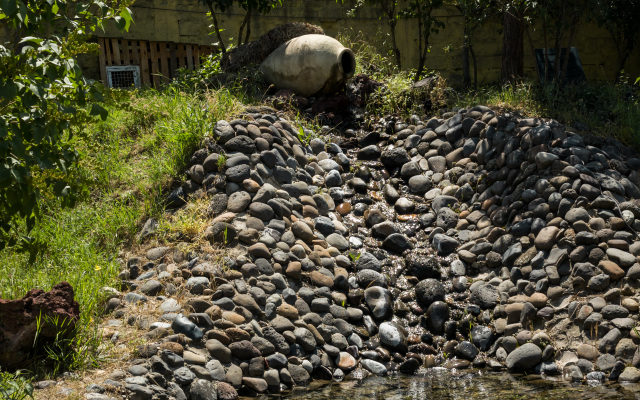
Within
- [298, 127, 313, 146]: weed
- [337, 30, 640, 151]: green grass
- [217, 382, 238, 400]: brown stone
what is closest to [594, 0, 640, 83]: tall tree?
[337, 30, 640, 151]: green grass

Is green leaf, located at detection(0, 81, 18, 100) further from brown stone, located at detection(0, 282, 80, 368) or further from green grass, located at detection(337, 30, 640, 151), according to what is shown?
green grass, located at detection(337, 30, 640, 151)

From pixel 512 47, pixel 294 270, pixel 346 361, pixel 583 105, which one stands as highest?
pixel 512 47

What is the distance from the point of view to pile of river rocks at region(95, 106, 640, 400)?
387 cm

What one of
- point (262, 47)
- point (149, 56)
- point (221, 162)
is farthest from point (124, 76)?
point (221, 162)

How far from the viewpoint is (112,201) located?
5234mm

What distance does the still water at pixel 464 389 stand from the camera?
3.56 m

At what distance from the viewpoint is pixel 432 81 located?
6910 mm

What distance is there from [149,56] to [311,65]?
3.45 metres

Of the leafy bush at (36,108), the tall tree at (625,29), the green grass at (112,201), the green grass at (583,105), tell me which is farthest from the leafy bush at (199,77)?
the tall tree at (625,29)

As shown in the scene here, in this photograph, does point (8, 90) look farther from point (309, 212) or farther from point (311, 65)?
point (311, 65)

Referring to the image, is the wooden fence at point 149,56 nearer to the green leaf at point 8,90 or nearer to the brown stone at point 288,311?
the brown stone at point 288,311

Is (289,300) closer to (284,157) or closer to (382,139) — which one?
(284,157)

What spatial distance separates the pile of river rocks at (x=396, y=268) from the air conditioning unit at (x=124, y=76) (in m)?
3.80

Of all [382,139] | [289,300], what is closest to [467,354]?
[289,300]
